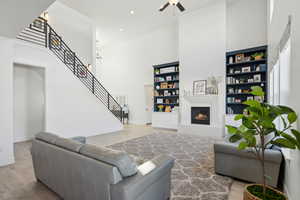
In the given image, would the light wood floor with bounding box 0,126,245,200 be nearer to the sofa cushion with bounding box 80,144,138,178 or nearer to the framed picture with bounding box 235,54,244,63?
the sofa cushion with bounding box 80,144,138,178

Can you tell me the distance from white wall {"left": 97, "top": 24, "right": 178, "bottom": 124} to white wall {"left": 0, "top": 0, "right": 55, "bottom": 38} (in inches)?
252

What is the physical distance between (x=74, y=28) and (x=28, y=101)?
13.7ft

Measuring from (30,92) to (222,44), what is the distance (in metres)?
7.41

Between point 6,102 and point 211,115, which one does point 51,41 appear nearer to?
point 6,102

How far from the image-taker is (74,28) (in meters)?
7.38

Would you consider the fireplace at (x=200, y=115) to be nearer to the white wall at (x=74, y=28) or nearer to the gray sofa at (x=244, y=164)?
the gray sofa at (x=244, y=164)

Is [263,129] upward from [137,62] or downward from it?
downward

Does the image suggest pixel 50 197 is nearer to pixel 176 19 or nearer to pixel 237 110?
pixel 237 110

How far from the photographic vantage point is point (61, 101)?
17.0 feet

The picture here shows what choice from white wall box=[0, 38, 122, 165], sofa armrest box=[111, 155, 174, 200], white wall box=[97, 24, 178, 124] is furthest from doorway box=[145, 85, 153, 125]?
sofa armrest box=[111, 155, 174, 200]

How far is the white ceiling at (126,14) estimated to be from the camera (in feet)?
20.2

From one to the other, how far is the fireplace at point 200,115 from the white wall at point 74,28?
577 cm

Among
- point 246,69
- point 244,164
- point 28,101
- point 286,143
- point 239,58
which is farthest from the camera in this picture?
point 239,58

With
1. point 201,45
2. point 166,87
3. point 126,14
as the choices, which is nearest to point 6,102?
point 126,14
